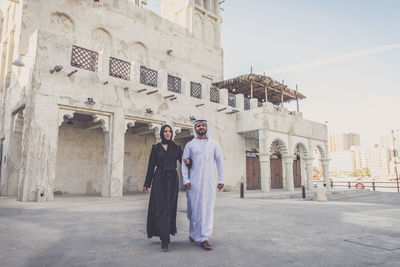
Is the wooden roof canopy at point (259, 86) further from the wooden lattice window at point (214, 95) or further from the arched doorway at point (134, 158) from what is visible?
the arched doorway at point (134, 158)

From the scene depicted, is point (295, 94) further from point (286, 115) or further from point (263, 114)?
point (263, 114)

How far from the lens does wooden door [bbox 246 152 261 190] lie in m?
18.2

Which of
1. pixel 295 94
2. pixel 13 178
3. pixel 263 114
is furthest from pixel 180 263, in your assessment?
pixel 295 94

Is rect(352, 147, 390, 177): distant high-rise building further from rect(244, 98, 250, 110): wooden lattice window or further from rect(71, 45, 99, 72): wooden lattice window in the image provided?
rect(71, 45, 99, 72): wooden lattice window

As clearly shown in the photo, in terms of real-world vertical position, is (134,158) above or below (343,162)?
below

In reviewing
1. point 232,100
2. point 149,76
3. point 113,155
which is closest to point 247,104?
point 232,100

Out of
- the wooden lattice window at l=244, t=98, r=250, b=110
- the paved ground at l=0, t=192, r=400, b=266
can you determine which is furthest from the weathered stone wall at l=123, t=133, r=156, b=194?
the paved ground at l=0, t=192, r=400, b=266

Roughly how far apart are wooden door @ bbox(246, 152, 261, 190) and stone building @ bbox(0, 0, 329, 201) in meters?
0.07

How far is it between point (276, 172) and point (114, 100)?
551 inches

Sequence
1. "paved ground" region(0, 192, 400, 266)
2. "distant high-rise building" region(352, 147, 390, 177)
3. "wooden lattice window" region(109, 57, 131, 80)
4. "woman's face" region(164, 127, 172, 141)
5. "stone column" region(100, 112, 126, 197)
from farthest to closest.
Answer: "distant high-rise building" region(352, 147, 390, 177)
"wooden lattice window" region(109, 57, 131, 80)
"stone column" region(100, 112, 126, 197)
"woman's face" region(164, 127, 172, 141)
"paved ground" region(0, 192, 400, 266)

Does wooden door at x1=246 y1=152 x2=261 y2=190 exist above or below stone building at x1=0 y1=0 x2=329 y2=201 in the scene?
below

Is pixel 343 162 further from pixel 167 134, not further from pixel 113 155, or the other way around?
pixel 167 134

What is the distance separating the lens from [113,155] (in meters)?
11.2

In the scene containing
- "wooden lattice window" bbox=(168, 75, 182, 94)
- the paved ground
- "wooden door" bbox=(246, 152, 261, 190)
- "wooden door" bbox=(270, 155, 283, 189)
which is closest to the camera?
the paved ground
